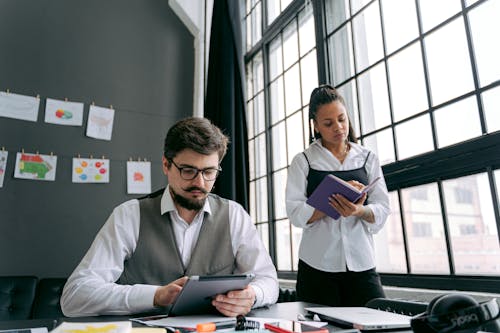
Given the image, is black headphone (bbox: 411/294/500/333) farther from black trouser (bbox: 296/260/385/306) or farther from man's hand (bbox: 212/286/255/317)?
black trouser (bbox: 296/260/385/306)

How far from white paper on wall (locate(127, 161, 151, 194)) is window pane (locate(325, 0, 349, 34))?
175cm

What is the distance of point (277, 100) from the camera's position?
3303 mm

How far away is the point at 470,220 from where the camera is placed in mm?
Result: 1645

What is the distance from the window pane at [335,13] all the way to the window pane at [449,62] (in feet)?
2.45

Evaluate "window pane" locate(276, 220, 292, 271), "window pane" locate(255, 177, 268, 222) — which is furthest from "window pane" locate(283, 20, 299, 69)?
"window pane" locate(276, 220, 292, 271)

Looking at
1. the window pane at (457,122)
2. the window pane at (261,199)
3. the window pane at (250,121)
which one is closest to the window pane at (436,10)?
the window pane at (457,122)

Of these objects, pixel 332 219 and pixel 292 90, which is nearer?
pixel 332 219

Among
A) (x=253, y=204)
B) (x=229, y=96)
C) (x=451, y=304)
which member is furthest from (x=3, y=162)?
(x=451, y=304)

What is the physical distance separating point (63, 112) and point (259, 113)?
1631 mm

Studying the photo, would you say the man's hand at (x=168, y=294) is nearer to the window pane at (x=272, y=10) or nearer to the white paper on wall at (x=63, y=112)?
the white paper on wall at (x=63, y=112)

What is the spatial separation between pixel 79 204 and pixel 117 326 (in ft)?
8.07

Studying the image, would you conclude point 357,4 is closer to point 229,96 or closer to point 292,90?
A: point 292,90

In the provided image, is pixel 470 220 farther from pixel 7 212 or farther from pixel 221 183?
pixel 7 212

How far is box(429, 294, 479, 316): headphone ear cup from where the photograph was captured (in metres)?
0.61
